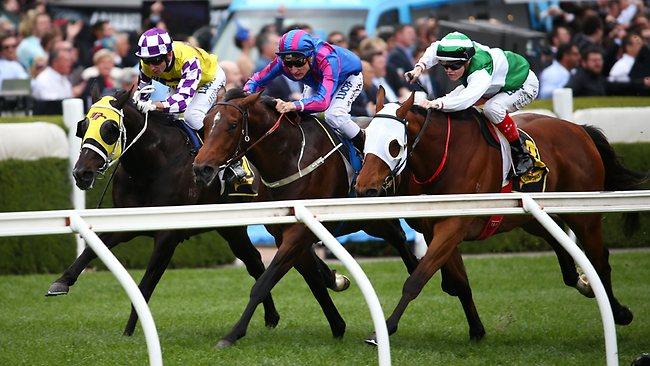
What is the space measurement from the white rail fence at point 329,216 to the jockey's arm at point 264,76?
250 cm

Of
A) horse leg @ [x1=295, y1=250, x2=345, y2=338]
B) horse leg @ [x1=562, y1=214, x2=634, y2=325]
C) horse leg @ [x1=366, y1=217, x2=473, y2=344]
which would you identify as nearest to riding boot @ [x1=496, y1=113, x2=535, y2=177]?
horse leg @ [x1=562, y1=214, x2=634, y2=325]

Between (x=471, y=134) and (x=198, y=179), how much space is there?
1713 millimetres

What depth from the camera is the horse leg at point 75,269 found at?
7.81 metres

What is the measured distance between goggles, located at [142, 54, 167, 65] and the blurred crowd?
4135 millimetres

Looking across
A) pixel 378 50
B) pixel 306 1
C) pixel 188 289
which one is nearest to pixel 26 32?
pixel 306 1

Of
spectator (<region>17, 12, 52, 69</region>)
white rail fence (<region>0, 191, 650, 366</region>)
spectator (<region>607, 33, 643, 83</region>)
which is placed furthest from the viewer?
spectator (<region>17, 12, 52, 69</region>)

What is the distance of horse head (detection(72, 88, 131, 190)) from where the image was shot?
7.91 metres

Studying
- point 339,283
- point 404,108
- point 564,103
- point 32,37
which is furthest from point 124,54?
point 404,108

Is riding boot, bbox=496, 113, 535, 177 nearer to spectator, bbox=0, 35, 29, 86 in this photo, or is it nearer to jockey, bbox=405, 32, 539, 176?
jockey, bbox=405, 32, 539, 176

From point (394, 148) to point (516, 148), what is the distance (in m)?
1.17

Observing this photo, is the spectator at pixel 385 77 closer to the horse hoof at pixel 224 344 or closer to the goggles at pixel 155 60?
the goggles at pixel 155 60

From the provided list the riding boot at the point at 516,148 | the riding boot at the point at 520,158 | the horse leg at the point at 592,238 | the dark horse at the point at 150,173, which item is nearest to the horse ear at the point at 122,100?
the dark horse at the point at 150,173

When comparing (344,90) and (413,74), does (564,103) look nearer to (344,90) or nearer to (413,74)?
(344,90)

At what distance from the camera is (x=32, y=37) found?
16656 millimetres
